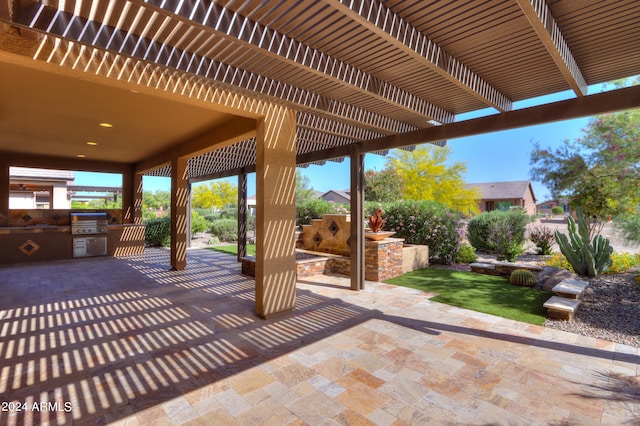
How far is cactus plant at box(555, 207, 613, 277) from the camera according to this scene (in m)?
6.20

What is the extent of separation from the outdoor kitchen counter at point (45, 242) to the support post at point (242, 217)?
13.8 ft

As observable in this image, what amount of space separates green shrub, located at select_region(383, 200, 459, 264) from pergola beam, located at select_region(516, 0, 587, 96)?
5673 mm

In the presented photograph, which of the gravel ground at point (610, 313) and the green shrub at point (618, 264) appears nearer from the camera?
the gravel ground at point (610, 313)

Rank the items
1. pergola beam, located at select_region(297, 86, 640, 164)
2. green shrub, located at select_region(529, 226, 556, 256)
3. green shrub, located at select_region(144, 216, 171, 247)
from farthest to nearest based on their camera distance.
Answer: green shrub, located at select_region(144, 216, 171, 247)
green shrub, located at select_region(529, 226, 556, 256)
pergola beam, located at select_region(297, 86, 640, 164)

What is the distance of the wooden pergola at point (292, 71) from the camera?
2.55 meters

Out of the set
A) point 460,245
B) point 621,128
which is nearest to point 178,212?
point 460,245

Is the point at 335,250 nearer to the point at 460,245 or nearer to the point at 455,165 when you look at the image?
the point at 460,245

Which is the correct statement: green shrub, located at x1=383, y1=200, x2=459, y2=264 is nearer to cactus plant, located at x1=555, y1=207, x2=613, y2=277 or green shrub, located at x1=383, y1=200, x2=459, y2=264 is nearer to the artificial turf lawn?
the artificial turf lawn

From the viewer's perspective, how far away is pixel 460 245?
31.6 ft

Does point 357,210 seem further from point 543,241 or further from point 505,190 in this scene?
point 505,190

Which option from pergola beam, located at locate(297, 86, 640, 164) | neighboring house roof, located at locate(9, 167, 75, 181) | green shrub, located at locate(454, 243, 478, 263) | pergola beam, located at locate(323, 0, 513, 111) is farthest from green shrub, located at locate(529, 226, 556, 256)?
neighboring house roof, located at locate(9, 167, 75, 181)

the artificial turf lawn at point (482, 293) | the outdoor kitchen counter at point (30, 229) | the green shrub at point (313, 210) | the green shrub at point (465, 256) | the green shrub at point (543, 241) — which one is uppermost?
the green shrub at point (313, 210)

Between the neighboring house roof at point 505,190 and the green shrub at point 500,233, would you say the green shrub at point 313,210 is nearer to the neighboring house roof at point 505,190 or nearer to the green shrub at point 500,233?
the green shrub at point 500,233

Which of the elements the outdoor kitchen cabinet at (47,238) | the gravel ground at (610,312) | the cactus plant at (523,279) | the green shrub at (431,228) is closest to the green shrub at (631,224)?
the gravel ground at (610,312)
